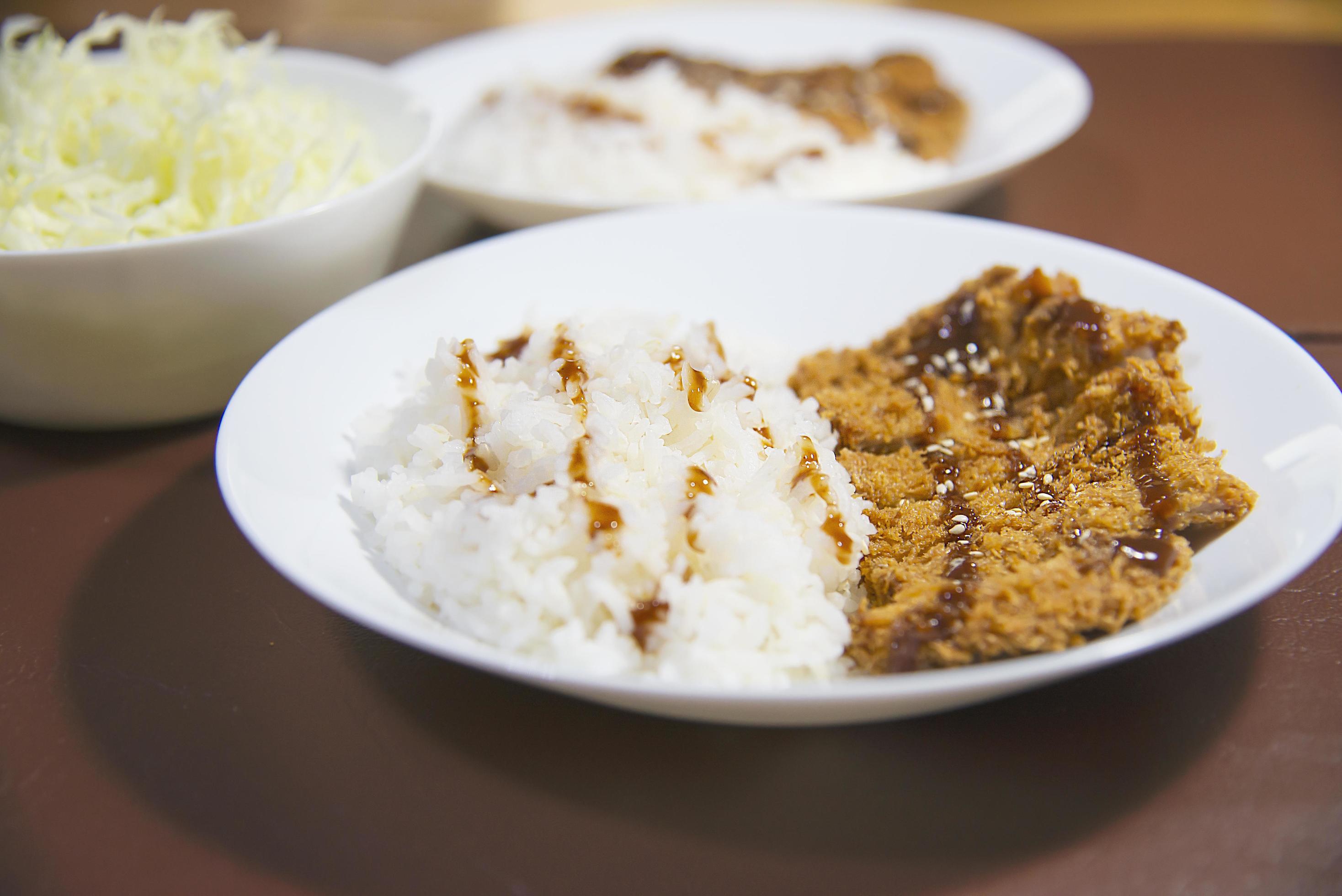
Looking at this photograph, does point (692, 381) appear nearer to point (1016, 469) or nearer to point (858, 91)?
point (1016, 469)

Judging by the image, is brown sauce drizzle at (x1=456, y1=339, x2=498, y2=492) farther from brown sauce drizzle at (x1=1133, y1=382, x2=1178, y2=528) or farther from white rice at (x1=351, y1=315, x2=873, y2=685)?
brown sauce drizzle at (x1=1133, y1=382, x2=1178, y2=528)

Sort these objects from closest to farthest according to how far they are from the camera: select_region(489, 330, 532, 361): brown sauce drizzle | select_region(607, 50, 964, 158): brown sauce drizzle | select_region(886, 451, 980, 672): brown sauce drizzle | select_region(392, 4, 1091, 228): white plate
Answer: select_region(886, 451, 980, 672): brown sauce drizzle → select_region(489, 330, 532, 361): brown sauce drizzle → select_region(392, 4, 1091, 228): white plate → select_region(607, 50, 964, 158): brown sauce drizzle

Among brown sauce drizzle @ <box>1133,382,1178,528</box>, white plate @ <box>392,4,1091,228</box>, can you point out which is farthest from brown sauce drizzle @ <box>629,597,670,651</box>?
white plate @ <box>392,4,1091,228</box>

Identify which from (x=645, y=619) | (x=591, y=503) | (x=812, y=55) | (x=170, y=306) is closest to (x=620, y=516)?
(x=591, y=503)

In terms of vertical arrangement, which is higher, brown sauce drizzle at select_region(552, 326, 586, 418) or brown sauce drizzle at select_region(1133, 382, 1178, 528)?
brown sauce drizzle at select_region(1133, 382, 1178, 528)

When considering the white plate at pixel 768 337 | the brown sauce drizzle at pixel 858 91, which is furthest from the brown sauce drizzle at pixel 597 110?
the white plate at pixel 768 337

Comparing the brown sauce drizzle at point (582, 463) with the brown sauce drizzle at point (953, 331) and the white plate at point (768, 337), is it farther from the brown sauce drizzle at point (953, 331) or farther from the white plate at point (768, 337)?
the brown sauce drizzle at point (953, 331)

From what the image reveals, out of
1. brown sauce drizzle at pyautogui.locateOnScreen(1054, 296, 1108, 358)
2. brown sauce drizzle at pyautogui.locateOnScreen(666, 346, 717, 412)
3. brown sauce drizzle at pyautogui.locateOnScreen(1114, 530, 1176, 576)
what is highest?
brown sauce drizzle at pyautogui.locateOnScreen(1054, 296, 1108, 358)
